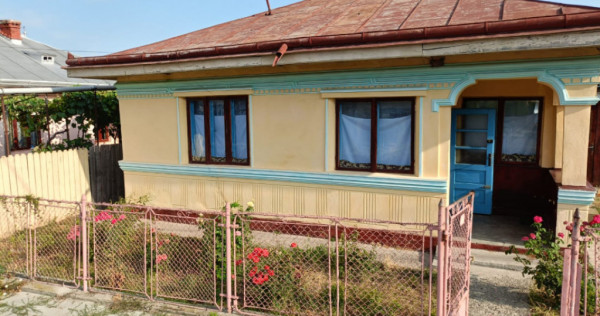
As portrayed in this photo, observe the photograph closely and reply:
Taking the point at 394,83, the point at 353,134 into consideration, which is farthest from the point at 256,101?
the point at 394,83

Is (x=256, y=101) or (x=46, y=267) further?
(x=256, y=101)

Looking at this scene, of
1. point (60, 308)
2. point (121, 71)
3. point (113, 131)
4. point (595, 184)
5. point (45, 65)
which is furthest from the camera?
point (45, 65)

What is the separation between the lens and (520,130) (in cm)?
777

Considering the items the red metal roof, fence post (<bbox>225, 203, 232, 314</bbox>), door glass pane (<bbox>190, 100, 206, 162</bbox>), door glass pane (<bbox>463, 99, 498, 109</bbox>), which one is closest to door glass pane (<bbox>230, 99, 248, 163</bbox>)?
door glass pane (<bbox>190, 100, 206, 162</bbox>)

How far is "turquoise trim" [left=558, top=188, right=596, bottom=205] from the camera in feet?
19.0

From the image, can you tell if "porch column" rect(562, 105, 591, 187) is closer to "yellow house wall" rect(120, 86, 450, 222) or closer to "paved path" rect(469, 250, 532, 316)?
"paved path" rect(469, 250, 532, 316)

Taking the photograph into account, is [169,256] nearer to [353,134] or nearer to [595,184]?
[353,134]

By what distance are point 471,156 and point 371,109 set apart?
2.29 m

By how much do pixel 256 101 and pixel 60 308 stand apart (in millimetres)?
4203

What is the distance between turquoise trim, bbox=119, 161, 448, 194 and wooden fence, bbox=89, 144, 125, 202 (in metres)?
1.12

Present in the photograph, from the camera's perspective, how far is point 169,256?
6309mm

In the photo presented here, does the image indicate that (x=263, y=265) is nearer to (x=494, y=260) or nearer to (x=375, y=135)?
Answer: (x=375, y=135)

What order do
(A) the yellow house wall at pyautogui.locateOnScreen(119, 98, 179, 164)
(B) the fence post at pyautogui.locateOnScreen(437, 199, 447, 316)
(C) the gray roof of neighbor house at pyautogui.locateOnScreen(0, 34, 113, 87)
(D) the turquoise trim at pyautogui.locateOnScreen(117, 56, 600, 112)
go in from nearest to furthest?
1. (B) the fence post at pyautogui.locateOnScreen(437, 199, 447, 316)
2. (D) the turquoise trim at pyautogui.locateOnScreen(117, 56, 600, 112)
3. (A) the yellow house wall at pyautogui.locateOnScreen(119, 98, 179, 164)
4. (C) the gray roof of neighbor house at pyautogui.locateOnScreen(0, 34, 113, 87)

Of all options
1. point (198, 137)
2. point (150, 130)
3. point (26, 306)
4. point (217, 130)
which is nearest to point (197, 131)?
point (198, 137)
